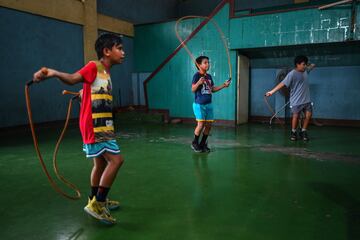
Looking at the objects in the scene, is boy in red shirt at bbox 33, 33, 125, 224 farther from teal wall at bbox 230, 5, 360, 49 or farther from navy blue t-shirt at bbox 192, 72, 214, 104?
teal wall at bbox 230, 5, 360, 49

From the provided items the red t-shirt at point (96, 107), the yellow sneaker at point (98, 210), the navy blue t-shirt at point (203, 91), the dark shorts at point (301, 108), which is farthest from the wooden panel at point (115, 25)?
the yellow sneaker at point (98, 210)

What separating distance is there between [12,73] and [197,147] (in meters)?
4.73

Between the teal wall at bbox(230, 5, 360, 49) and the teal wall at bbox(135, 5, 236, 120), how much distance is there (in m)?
0.43

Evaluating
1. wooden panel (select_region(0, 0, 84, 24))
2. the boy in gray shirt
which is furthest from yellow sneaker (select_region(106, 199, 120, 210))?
wooden panel (select_region(0, 0, 84, 24))

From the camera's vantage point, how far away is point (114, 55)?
2.21 metres

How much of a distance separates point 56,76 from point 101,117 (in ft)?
1.49

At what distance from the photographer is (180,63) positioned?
8266 mm

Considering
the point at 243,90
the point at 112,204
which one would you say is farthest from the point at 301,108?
the point at 112,204

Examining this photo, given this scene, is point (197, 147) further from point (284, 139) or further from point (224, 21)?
point (224, 21)

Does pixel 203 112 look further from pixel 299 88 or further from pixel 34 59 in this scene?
pixel 34 59

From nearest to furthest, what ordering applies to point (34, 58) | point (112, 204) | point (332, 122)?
point (112, 204), point (34, 58), point (332, 122)

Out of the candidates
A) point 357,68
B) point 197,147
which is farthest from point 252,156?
point 357,68

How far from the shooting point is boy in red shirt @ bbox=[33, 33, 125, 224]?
208 cm

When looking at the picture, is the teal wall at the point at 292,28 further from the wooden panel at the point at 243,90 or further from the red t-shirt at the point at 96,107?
the red t-shirt at the point at 96,107
